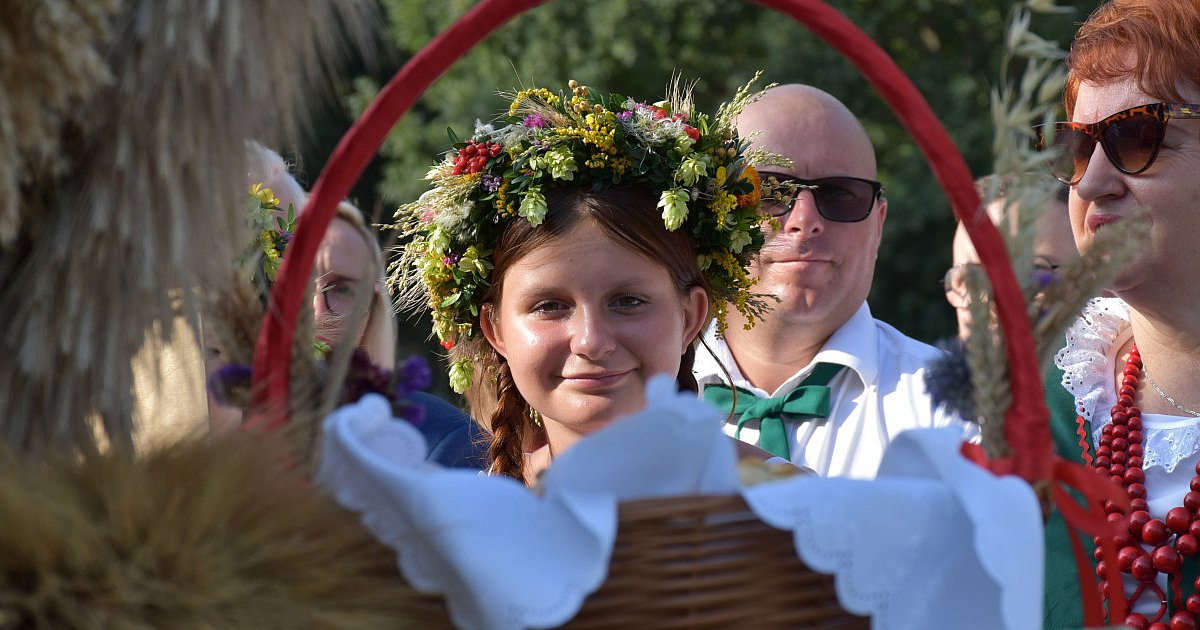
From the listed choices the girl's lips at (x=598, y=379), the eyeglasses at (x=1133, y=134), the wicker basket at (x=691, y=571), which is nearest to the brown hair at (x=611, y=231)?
the girl's lips at (x=598, y=379)

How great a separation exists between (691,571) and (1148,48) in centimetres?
171

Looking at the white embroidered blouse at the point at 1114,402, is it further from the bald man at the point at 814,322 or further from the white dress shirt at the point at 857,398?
the bald man at the point at 814,322

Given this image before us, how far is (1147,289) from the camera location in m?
2.23

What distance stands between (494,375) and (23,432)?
1.91 metres

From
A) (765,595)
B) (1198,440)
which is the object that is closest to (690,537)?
(765,595)

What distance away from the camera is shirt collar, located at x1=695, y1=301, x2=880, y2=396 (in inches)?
141

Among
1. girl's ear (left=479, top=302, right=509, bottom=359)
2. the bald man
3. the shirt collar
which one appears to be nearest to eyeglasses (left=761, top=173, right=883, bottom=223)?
the bald man

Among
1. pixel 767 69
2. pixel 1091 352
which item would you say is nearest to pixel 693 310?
pixel 1091 352

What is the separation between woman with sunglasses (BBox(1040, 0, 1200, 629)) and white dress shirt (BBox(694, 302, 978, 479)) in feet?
3.08

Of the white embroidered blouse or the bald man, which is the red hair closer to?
the white embroidered blouse

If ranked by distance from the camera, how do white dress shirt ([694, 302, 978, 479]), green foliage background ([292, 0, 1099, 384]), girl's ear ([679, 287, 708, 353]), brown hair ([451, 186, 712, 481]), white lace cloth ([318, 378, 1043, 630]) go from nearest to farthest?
white lace cloth ([318, 378, 1043, 630]) → brown hair ([451, 186, 712, 481]) → girl's ear ([679, 287, 708, 353]) → white dress shirt ([694, 302, 978, 479]) → green foliage background ([292, 0, 1099, 384])

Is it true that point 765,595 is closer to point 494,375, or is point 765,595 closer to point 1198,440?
point 1198,440

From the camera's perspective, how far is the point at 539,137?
2.56 meters

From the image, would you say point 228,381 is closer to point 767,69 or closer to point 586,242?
point 586,242
